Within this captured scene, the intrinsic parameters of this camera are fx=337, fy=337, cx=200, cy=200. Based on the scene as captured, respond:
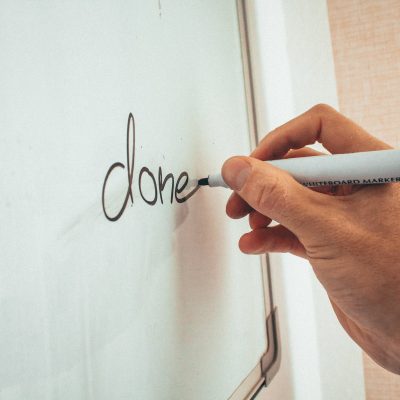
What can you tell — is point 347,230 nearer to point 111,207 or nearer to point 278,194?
point 278,194

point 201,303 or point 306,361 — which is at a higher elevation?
point 201,303

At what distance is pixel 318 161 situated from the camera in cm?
23

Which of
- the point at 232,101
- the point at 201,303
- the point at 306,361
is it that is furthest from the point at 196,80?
the point at 306,361

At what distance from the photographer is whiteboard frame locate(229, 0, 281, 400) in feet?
1.19

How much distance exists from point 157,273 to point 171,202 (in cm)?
5

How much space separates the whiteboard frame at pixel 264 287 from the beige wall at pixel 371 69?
1.86ft

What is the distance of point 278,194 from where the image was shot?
0.73ft

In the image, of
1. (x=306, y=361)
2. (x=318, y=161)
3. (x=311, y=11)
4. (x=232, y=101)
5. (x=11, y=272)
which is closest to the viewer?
(x=11, y=272)

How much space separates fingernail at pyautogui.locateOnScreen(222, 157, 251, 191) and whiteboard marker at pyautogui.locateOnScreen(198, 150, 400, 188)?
16 millimetres

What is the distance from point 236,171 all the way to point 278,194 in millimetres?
33

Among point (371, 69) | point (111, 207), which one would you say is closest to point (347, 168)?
point (111, 207)

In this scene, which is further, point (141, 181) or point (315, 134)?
point (315, 134)

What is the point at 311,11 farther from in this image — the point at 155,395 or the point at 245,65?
the point at 155,395

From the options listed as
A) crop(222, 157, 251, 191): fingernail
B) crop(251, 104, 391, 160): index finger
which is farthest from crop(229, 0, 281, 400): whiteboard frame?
crop(222, 157, 251, 191): fingernail
